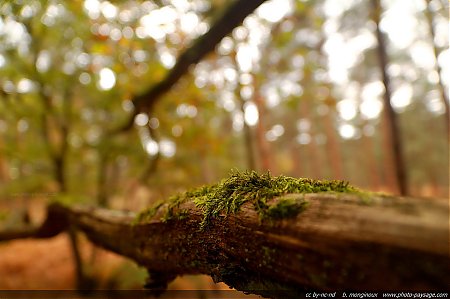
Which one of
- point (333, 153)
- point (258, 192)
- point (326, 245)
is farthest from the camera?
point (333, 153)

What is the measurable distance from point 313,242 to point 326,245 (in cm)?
6

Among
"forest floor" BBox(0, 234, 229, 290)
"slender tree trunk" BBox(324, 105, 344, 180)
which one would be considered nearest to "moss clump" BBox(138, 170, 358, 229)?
"forest floor" BBox(0, 234, 229, 290)

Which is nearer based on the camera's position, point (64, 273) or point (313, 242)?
point (313, 242)

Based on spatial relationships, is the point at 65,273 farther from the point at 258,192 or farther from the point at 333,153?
the point at 333,153

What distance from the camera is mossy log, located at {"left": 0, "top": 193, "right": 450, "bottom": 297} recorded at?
1.06 meters

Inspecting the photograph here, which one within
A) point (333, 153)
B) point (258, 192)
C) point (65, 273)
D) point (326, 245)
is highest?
point (258, 192)

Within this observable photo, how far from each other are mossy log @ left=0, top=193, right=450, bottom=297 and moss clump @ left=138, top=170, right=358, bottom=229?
3 cm

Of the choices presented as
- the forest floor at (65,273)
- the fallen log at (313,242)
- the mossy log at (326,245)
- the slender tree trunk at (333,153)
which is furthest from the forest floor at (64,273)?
the slender tree trunk at (333,153)

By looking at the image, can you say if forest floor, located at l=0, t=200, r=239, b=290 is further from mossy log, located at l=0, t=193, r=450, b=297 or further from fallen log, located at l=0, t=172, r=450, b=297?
mossy log, located at l=0, t=193, r=450, b=297

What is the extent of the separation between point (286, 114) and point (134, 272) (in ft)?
76.3

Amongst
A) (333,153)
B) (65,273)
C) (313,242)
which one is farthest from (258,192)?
(333,153)

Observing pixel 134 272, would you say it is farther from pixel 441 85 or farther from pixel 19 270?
pixel 441 85

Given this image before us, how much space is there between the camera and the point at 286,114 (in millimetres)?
29938

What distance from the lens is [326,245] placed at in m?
1.27
